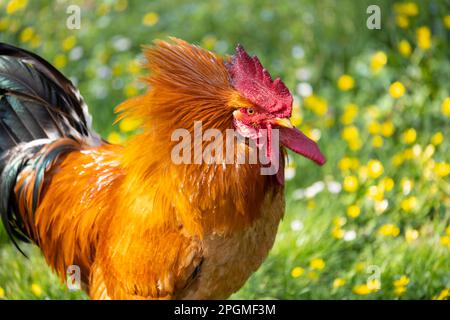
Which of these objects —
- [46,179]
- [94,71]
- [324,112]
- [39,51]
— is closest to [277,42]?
[324,112]

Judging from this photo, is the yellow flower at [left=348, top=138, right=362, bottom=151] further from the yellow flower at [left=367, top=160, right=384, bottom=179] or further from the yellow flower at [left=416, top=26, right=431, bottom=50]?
the yellow flower at [left=416, top=26, right=431, bottom=50]

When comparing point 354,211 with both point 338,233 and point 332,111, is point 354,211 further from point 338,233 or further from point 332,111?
point 332,111

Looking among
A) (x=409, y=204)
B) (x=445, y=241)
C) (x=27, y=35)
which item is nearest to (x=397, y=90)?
(x=409, y=204)

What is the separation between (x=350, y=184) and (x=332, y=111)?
964mm

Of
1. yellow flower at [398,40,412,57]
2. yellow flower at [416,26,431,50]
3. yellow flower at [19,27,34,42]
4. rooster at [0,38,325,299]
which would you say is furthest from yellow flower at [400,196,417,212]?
yellow flower at [19,27,34,42]

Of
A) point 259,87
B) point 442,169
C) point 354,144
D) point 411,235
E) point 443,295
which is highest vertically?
point 259,87

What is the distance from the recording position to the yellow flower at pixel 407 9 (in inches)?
216

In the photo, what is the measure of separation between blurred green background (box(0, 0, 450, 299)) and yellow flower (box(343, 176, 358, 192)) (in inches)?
0.4

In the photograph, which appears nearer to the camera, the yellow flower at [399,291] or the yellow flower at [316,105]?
the yellow flower at [399,291]

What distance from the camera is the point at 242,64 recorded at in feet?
10.4

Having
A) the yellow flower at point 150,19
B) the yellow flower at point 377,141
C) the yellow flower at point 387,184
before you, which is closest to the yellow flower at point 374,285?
the yellow flower at point 387,184

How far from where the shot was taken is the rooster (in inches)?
124

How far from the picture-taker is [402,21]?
5.48 m

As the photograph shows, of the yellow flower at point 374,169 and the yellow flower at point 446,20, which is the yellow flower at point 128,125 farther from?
the yellow flower at point 446,20
